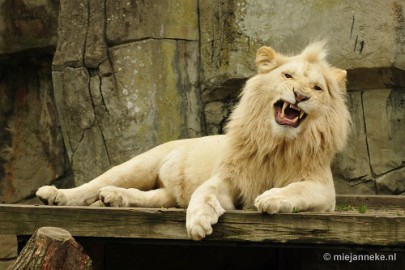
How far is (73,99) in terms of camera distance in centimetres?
762

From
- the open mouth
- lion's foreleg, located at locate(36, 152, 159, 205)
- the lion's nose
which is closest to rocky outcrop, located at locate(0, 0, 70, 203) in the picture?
lion's foreleg, located at locate(36, 152, 159, 205)

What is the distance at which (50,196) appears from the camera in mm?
5363

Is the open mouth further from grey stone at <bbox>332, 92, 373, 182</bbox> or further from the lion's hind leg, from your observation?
grey stone at <bbox>332, 92, 373, 182</bbox>

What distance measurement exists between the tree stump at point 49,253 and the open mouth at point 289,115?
1596 millimetres

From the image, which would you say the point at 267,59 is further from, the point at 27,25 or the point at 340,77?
the point at 27,25

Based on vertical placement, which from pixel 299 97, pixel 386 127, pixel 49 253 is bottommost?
pixel 49 253

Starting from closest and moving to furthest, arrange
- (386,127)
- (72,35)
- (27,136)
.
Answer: (386,127)
(72,35)
(27,136)

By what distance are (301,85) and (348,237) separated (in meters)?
1.06

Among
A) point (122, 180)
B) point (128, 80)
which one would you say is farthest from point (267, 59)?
point (128, 80)

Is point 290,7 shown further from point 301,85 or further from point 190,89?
point 301,85

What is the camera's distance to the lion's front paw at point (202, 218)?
4.38 metres

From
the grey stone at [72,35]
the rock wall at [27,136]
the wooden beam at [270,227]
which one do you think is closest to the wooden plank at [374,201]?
the wooden beam at [270,227]

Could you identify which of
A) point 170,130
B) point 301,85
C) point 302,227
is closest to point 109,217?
point 302,227

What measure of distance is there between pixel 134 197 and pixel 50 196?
576mm
